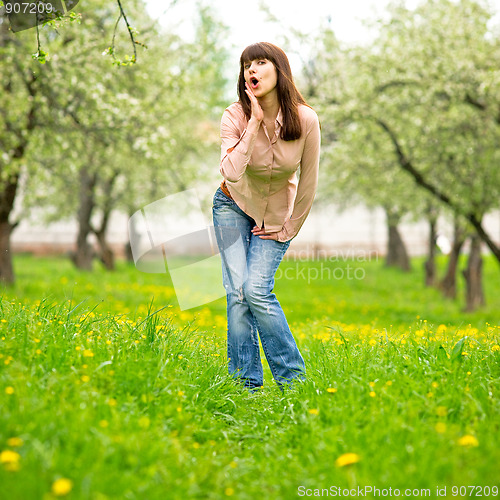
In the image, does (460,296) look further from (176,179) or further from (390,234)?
(176,179)

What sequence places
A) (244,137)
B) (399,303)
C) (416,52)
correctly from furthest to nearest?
1. (399,303)
2. (416,52)
3. (244,137)

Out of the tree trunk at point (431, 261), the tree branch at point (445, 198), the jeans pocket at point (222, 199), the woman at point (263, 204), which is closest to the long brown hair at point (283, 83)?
the woman at point (263, 204)

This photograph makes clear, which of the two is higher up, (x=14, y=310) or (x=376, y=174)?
(x=376, y=174)

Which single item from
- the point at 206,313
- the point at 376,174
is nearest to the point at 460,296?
the point at 376,174

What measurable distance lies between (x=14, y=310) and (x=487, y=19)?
10168 mm

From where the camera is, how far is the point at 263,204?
3643mm

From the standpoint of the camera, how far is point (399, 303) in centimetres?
1294

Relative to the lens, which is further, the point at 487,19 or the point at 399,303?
the point at 399,303

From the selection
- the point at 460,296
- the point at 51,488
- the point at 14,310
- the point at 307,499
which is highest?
the point at 14,310

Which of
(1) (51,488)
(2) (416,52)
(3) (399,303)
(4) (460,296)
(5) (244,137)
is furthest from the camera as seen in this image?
(4) (460,296)

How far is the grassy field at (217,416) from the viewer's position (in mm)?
2160

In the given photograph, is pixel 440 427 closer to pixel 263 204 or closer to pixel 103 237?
pixel 263 204

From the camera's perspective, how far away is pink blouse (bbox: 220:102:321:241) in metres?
3.50

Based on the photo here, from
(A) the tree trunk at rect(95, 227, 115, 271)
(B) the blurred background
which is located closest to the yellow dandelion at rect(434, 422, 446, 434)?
(B) the blurred background
